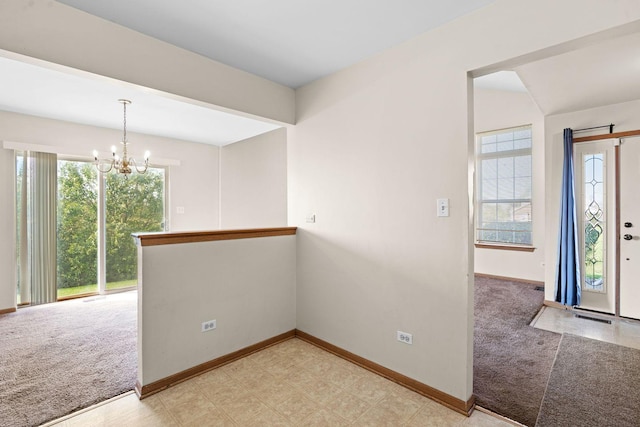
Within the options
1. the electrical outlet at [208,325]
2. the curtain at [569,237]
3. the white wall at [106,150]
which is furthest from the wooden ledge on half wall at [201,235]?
the curtain at [569,237]

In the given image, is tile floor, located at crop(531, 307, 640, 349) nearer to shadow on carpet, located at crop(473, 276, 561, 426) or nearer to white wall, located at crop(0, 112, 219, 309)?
shadow on carpet, located at crop(473, 276, 561, 426)

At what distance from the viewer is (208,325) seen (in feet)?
8.18

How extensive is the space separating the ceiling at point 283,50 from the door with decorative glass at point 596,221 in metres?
0.62

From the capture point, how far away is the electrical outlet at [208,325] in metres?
2.47

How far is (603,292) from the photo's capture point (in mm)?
3648

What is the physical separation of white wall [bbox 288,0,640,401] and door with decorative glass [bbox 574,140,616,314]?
2.94 m

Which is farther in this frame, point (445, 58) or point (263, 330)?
point (263, 330)

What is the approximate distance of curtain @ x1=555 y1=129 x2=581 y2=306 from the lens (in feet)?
12.2

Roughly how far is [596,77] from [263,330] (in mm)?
4007

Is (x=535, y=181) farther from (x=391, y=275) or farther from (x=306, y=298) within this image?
(x=306, y=298)

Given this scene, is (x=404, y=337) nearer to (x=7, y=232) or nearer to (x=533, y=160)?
(x=533, y=160)

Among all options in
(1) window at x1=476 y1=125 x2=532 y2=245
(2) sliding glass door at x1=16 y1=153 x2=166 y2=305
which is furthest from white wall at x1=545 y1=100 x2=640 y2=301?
(2) sliding glass door at x1=16 y1=153 x2=166 y2=305

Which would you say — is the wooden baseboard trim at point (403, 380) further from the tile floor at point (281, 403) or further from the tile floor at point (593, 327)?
the tile floor at point (593, 327)

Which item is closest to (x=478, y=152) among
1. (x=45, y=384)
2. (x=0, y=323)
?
(x=45, y=384)
